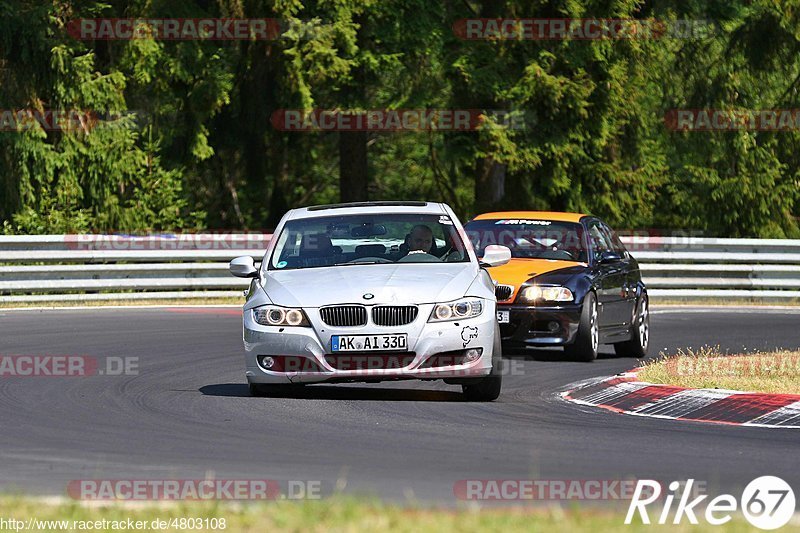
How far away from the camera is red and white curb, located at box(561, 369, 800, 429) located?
11.4 metres

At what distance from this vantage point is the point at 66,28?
3297 centimetres

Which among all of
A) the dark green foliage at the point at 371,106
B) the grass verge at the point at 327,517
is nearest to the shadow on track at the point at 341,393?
the grass verge at the point at 327,517

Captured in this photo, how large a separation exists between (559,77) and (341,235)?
22798 mm

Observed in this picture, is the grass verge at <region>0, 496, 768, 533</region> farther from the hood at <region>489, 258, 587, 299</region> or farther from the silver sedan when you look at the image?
the hood at <region>489, 258, 587, 299</region>

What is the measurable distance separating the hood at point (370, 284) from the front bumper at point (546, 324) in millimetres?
3661

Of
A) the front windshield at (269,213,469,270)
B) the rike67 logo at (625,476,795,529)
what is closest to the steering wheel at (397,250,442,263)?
the front windshield at (269,213,469,270)

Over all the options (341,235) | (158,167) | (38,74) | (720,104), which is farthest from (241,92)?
(341,235)

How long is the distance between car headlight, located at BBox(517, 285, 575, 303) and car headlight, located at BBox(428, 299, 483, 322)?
4.29 m

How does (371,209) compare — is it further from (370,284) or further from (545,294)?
(545,294)

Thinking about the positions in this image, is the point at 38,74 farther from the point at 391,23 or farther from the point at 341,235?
the point at 341,235

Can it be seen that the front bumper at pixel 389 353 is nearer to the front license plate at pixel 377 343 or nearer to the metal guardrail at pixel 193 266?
the front license plate at pixel 377 343

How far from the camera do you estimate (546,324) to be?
16.2 meters

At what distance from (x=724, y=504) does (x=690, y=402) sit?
4.81 metres

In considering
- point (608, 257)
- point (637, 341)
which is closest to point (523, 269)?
point (608, 257)
